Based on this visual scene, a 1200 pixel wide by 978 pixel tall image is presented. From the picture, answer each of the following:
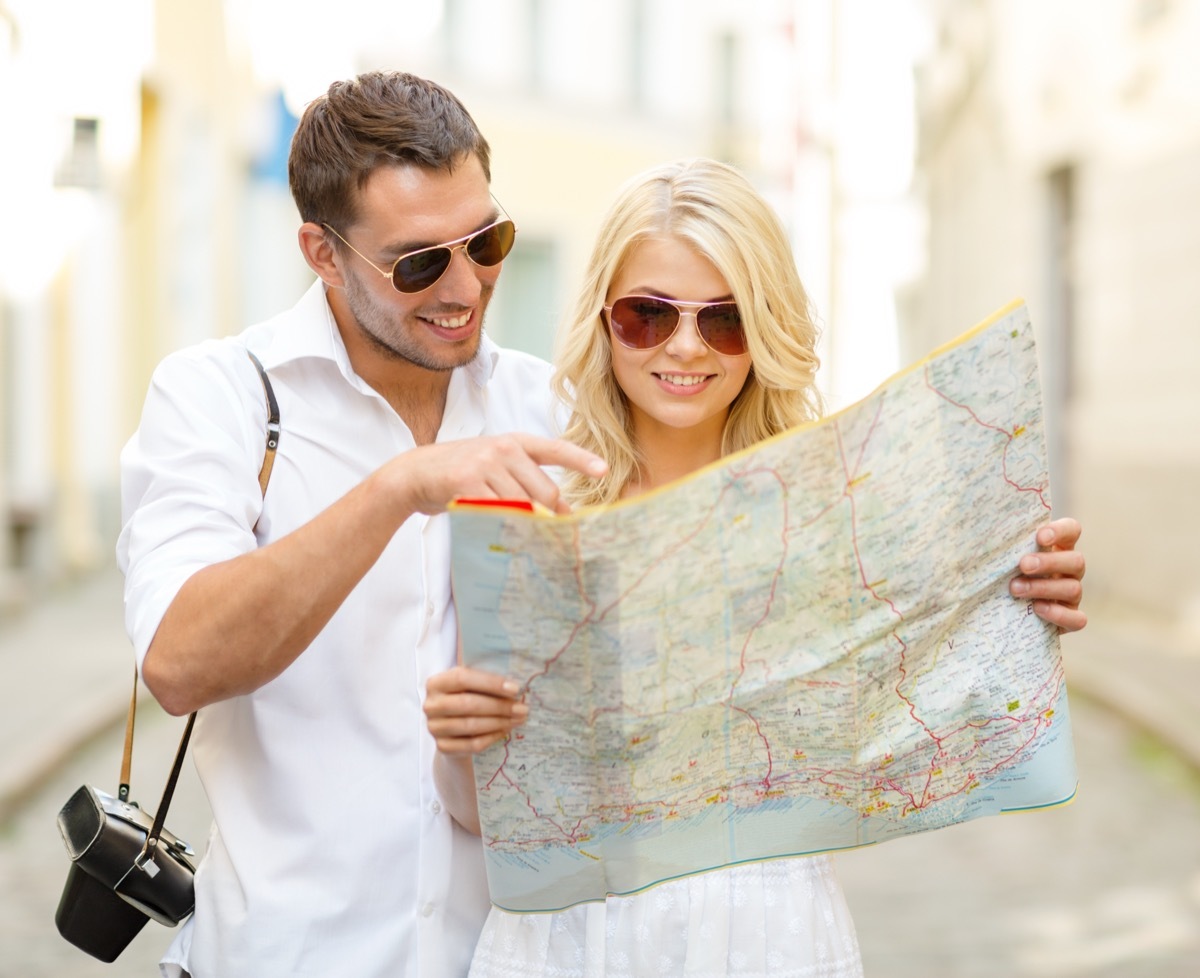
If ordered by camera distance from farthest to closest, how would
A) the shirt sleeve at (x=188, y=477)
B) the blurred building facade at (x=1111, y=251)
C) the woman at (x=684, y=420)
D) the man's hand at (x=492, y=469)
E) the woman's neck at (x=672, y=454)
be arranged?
the blurred building facade at (x=1111, y=251) → the woman's neck at (x=672, y=454) → the woman at (x=684, y=420) → the shirt sleeve at (x=188, y=477) → the man's hand at (x=492, y=469)

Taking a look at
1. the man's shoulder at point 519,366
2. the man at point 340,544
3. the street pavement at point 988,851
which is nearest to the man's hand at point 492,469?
the man at point 340,544

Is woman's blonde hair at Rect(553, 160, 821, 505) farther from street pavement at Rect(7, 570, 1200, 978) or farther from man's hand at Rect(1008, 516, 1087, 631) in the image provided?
street pavement at Rect(7, 570, 1200, 978)

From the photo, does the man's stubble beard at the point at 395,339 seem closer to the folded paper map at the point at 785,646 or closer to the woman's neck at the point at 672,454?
the woman's neck at the point at 672,454

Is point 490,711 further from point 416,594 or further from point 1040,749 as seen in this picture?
→ point 1040,749

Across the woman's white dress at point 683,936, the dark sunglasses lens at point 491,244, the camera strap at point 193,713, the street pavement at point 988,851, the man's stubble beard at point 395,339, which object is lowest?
the street pavement at point 988,851

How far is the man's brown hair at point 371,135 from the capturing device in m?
2.48

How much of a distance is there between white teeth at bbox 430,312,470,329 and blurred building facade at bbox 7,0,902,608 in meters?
4.75

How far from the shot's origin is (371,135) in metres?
2.50

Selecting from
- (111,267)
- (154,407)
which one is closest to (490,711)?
(154,407)

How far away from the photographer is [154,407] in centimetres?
230

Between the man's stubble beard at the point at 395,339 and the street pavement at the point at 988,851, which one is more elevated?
the man's stubble beard at the point at 395,339

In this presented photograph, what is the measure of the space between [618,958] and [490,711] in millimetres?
550

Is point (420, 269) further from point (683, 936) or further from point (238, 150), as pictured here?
point (238, 150)

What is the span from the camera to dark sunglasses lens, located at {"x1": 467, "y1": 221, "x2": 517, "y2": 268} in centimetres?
247
